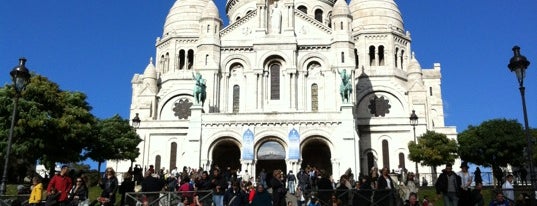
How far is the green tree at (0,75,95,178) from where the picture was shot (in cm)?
3203

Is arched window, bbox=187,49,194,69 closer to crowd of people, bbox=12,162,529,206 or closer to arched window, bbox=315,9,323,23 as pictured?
arched window, bbox=315,9,323,23

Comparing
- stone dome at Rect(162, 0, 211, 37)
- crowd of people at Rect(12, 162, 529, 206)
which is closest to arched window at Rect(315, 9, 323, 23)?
stone dome at Rect(162, 0, 211, 37)

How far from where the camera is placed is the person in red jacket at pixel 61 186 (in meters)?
15.9

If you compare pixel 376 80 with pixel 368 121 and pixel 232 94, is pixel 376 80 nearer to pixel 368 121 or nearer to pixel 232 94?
pixel 368 121

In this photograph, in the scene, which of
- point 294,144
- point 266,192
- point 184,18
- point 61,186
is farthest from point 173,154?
point 266,192

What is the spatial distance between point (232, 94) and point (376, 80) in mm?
14815

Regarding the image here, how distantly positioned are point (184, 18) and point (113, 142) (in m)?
21.1

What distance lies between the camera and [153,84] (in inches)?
2121

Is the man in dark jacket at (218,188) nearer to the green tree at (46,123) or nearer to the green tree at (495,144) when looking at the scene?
the green tree at (46,123)

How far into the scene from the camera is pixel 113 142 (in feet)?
133

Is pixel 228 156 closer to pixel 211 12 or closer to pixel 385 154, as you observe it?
pixel 211 12

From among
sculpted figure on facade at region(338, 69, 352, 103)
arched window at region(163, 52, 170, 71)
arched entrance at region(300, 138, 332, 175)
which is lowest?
arched entrance at region(300, 138, 332, 175)

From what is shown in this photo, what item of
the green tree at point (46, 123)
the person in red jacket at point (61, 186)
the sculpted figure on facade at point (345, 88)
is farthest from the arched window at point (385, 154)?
the person in red jacket at point (61, 186)

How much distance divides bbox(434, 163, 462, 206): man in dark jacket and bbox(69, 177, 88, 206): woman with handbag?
10.3 meters
